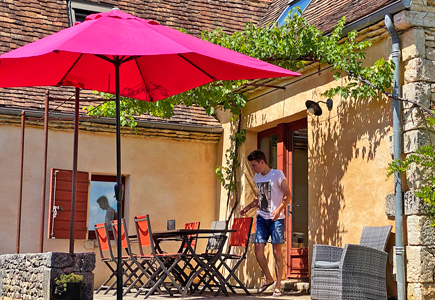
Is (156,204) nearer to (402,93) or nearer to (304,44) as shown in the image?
(304,44)

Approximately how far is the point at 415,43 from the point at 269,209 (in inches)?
104

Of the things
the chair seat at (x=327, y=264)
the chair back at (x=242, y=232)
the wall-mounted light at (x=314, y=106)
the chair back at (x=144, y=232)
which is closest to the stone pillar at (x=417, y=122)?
the chair seat at (x=327, y=264)

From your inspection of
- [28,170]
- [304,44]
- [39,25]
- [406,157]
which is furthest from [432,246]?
[39,25]

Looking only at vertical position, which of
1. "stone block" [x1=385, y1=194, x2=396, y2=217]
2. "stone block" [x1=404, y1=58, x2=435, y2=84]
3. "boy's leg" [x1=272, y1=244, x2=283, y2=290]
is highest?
"stone block" [x1=404, y1=58, x2=435, y2=84]

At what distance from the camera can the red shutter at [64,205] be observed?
10.6 meters

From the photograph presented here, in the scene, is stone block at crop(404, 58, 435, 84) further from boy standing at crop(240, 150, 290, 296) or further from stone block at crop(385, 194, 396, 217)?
boy standing at crop(240, 150, 290, 296)

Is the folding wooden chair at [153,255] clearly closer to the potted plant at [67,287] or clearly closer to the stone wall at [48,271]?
the stone wall at [48,271]

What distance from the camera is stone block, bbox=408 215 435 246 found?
285 inches

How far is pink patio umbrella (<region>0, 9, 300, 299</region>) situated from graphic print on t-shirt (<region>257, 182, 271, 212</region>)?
2.21 metres

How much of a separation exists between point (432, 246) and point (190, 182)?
5.45 m

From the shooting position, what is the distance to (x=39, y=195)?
35.3 ft

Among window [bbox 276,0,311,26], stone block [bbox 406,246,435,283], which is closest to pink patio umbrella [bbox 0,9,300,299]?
stone block [bbox 406,246,435,283]

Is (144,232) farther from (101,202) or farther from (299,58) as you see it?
(101,202)

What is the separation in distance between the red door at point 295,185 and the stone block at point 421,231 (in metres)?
2.65
